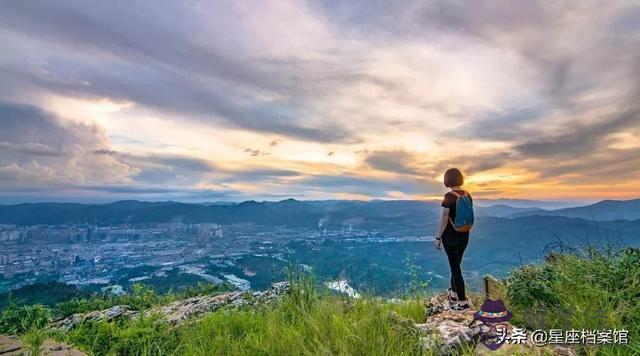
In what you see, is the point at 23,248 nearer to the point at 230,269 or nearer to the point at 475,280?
the point at 230,269

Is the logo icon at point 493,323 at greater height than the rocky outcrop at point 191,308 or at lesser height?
greater

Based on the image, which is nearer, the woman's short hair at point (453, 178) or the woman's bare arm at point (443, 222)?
the woman's bare arm at point (443, 222)

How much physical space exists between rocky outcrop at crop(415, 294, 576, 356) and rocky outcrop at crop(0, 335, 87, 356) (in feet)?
15.0

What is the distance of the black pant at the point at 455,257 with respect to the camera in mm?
6523

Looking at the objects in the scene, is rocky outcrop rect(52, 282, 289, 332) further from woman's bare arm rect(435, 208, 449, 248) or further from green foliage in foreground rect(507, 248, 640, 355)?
green foliage in foreground rect(507, 248, 640, 355)

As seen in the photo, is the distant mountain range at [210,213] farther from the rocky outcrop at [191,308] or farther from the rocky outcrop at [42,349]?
the rocky outcrop at [42,349]

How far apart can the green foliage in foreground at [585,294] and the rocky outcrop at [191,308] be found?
426 cm

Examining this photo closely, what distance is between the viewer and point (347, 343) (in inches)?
169

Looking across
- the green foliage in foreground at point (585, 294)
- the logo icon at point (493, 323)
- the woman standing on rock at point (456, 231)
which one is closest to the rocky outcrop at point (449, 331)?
the logo icon at point (493, 323)

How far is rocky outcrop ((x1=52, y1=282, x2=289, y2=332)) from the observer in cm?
705

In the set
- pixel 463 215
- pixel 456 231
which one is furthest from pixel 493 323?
pixel 463 215

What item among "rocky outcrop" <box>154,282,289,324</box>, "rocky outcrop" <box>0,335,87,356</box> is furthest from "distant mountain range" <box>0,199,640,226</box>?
"rocky outcrop" <box>0,335,87,356</box>

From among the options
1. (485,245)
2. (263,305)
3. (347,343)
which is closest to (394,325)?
(347,343)

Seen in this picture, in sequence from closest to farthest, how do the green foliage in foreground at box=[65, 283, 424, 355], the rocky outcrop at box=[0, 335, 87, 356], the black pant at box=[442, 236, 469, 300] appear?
the green foliage in foreground at box=[65, 283, 424, 355] < the rocky outcrop at box=[0, 335, 87, 356] < the black pant at box=[442, 236, 469, 300]
